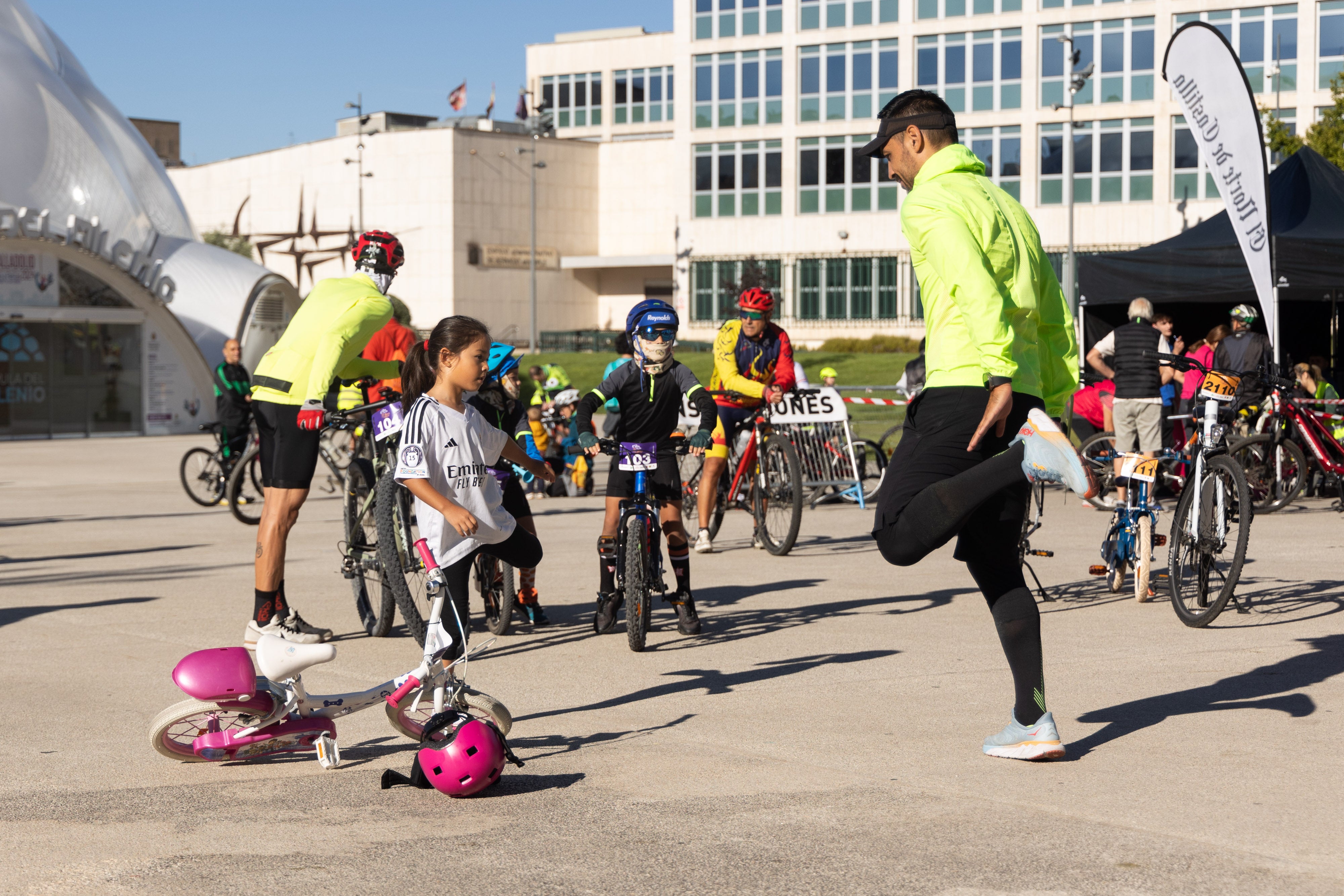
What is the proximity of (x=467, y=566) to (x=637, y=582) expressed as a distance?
207 cm

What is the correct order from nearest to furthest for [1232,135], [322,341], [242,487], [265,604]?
[322,341]
[265,604]
[1232,135]
[242,487]

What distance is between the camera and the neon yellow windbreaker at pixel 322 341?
286 inches

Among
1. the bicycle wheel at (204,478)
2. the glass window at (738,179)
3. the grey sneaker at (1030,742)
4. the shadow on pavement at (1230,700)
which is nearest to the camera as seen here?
the grey sneaker at (1030,742)

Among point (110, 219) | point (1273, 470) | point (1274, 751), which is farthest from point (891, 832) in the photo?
point (110, 219)

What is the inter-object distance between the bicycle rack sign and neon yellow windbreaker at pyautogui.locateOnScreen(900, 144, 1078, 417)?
8.10 metres

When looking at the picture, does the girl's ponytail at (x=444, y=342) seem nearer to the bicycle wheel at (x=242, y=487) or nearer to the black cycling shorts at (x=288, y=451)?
the black cycling shorts at (x=288, y=451)

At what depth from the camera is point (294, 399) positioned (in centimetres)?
750

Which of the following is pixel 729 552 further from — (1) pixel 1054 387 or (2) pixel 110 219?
(2) pixel 110 219

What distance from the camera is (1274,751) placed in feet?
16.8

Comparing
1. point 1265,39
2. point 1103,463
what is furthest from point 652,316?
point 1265,39

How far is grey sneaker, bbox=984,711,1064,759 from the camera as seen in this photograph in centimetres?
499

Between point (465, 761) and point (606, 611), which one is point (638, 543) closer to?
point (606, 611)

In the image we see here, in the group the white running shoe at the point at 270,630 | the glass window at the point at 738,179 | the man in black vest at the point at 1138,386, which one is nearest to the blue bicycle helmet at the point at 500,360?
the white running shoe at the point at 270,630

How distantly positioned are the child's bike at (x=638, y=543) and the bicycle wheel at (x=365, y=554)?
1.13 metres
